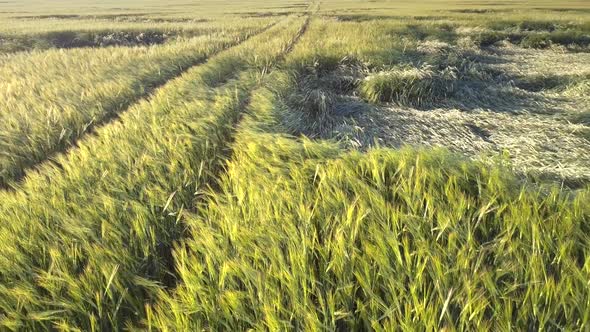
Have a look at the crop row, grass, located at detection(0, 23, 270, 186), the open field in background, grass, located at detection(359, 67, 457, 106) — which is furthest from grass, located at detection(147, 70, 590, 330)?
grass, located at detection(359, 67, 457, 106)

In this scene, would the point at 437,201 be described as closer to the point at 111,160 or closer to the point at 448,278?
the point at 448,278

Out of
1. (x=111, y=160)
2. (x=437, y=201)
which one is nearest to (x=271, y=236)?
(x=437, y=201)

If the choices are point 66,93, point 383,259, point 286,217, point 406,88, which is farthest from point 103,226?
point 406,88

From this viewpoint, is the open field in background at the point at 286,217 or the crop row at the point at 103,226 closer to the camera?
the open field in background at the point at 286,217

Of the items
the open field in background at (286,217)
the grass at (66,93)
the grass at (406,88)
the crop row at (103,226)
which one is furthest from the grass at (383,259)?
the grass at (406,88)

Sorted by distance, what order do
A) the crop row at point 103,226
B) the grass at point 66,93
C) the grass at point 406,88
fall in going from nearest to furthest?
the crop row at point 103,226, the grass at point 66,93, the grass at point 406,88

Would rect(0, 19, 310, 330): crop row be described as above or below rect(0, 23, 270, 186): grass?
below

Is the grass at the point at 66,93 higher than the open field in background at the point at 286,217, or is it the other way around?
the grass at the point at 66,93

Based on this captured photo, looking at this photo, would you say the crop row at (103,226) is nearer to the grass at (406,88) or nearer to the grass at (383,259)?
the grass at (383,259)

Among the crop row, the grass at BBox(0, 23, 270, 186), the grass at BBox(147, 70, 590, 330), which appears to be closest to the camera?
the grass at BBox(147, 70, 590, 330)

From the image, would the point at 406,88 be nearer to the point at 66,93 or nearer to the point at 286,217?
Answer: the point at 286,217

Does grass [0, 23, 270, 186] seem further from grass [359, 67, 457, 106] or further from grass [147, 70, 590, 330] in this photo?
grass [359, 67, 457, 106]

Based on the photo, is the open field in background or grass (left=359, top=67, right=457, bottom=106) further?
grass (left=359, top=67, right=457, bottom=106)

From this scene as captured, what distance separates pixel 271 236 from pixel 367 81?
15.3ft
